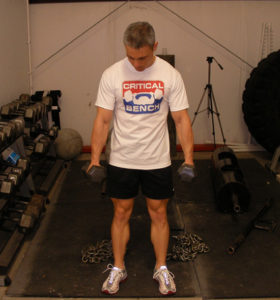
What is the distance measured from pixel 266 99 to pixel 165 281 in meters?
2.28

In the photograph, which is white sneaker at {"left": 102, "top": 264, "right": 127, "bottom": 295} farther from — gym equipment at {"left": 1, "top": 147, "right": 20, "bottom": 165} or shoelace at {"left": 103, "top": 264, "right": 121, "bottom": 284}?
gym equipment at {"left": 1, "top": 147, "right": 20, "bottom": 165}

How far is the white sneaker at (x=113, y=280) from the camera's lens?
6.20ft

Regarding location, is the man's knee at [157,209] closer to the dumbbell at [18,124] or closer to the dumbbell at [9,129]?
the dumbbell at [9,129]

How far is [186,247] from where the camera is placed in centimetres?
228

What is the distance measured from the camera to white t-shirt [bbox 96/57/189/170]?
1.64 meters

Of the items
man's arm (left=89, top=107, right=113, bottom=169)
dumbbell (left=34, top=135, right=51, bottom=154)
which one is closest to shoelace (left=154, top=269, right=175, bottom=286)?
man's arm (left=89, top=107, right=113, bottom=169)

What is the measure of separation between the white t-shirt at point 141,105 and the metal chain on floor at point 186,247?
0.70 metres

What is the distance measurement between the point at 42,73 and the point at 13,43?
2.07ft

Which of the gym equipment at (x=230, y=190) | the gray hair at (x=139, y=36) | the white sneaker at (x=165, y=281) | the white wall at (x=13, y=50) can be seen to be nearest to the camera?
the gray hair at (x=139, y=36)

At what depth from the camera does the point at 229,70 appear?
400 cm

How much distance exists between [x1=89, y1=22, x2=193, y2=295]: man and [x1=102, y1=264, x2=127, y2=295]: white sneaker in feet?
0.80

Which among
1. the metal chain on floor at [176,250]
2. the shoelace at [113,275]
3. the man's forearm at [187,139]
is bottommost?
the metal chain on floor at [176,250]

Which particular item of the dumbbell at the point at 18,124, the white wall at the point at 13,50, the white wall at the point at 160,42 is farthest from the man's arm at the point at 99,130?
the white wall at the point at 160,42

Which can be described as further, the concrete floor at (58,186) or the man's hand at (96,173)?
the concrete floor at (58,186)
